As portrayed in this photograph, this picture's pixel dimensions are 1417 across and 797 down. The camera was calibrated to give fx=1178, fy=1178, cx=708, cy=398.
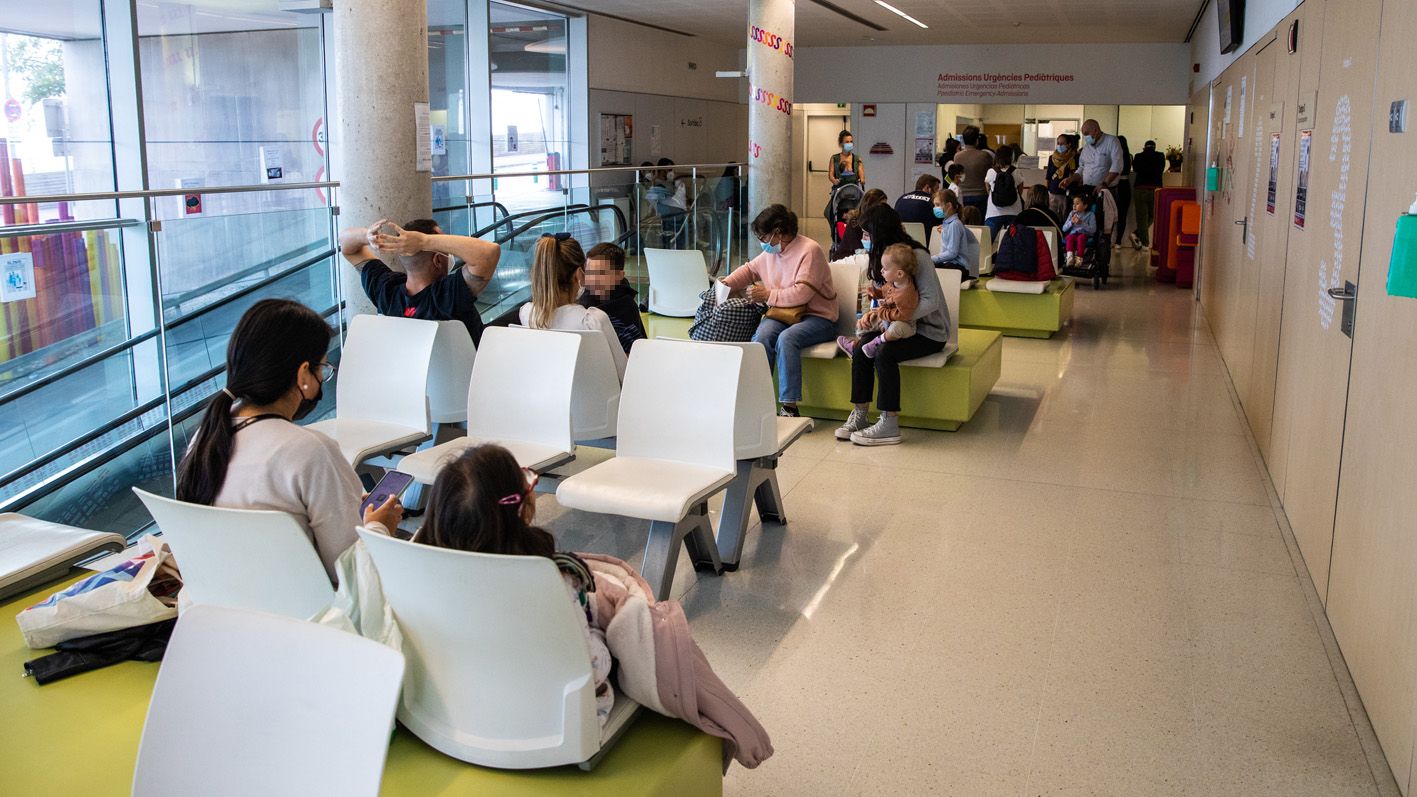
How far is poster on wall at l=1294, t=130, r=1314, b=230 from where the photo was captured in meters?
4.91

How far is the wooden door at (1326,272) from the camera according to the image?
12.6 feet

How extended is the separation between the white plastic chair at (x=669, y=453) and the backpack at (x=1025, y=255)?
19.6ft

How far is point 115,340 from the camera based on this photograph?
15.4ft

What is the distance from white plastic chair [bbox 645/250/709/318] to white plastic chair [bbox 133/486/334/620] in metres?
5.61

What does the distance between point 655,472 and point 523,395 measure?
698 mm

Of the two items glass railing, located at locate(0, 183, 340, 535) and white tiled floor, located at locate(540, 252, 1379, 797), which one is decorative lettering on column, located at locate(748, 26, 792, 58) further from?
glass railing, located at locate(0, 183, 340, 535)

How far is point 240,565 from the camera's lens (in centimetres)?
262

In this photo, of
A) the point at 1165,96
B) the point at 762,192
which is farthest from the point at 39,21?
the point at 1165,96

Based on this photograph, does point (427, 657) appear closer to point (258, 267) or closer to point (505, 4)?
point (258, 267)

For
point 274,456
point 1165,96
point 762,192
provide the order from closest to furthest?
1. point 274,456
2. point 762,192
3. point 1165,96

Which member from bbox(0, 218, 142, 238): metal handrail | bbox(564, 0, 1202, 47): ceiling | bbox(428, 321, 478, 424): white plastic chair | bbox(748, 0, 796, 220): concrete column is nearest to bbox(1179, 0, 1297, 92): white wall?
bbox(564, 0, 1202, 47): ceiling

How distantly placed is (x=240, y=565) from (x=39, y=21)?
23.5 feet

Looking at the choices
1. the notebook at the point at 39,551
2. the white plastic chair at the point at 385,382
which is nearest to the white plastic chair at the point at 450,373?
the white plastic chair at the point at 385,382

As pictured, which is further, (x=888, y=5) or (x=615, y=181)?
(x=888, y=5)
